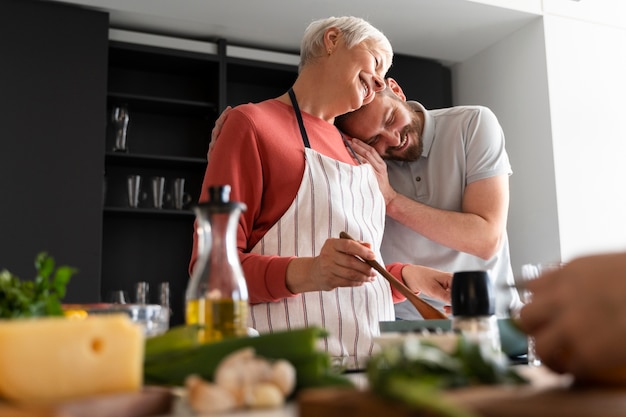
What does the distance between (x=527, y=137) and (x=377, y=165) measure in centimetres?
182

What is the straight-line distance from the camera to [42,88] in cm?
308

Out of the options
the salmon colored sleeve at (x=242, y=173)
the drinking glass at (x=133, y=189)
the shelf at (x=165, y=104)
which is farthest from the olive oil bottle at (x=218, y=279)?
the shelf at (x=165, y=104)

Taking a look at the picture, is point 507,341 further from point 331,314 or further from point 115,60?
point 115,60

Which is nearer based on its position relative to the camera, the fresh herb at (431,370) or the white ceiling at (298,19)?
the fresh herb at (431,370)

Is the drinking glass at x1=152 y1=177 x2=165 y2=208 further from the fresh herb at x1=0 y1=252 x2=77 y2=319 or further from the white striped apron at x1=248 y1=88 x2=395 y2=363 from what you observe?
the fresh herb at x1=0 y1=252 x2=77 y2=319

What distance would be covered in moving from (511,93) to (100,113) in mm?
1995

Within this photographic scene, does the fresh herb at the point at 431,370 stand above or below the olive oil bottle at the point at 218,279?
below

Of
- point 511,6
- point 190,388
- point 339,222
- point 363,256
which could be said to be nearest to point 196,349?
point 190,388

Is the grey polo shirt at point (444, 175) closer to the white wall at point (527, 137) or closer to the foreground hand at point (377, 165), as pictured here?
the foreground hand at point (377, 165)

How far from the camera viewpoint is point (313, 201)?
4.81ft

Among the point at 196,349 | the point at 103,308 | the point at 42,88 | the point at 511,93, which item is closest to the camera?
the point at 196,349

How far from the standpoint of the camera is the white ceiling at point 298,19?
10.4ft

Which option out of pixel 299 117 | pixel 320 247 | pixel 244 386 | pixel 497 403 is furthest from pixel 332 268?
pixel 497 403

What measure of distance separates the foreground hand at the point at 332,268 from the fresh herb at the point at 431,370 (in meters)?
0.62
